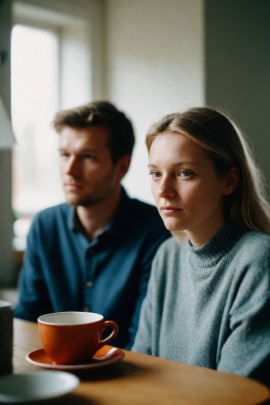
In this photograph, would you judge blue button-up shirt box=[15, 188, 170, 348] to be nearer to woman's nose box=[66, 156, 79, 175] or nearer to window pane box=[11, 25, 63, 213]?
woman's nose box=[66, 156, 79, 175]

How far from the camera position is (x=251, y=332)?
3.48ft

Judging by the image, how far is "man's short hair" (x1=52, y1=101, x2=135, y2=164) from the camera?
192 cm

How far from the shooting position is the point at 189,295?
1319 millimetres

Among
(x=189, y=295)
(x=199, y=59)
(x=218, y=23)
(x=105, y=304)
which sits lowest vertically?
(x=105, y=304)

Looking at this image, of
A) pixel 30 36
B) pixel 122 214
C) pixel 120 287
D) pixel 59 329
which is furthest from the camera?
pixel 30 36

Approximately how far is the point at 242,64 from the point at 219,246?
5.55 ft

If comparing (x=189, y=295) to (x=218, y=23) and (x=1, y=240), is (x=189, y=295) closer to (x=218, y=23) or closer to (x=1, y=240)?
(x=1, y=240)

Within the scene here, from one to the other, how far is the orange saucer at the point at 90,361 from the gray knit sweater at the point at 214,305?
0.73ft

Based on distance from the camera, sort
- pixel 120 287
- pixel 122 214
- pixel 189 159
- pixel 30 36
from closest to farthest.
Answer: pixel 189 159, pixel 120 287, pixel 122 214, pixel 30 36

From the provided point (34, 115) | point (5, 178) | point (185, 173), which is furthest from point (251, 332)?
point (34, 115)

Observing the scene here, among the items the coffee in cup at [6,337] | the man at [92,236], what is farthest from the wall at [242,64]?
the coffee in cup at [6,337]

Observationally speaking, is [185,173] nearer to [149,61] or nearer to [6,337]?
[6,337]

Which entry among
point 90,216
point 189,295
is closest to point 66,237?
point 90,216

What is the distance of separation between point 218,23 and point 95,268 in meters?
1.40
